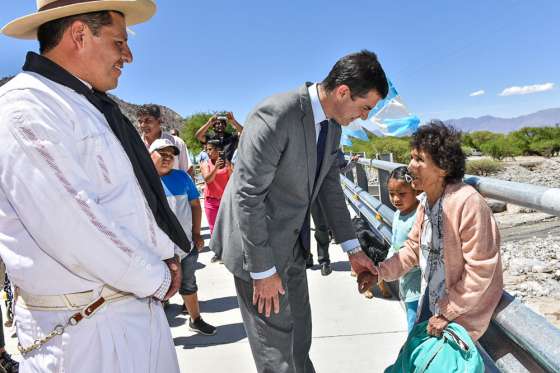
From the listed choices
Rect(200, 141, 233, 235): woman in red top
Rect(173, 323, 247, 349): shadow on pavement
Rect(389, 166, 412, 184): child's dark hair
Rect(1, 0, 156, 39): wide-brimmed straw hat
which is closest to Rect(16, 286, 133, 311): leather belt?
Rect(1, 0, 156, 39): wide-brimmed straw hat

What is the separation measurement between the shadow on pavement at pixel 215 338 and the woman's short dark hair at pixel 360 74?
245 centimetres

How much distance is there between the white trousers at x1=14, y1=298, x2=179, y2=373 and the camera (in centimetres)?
137

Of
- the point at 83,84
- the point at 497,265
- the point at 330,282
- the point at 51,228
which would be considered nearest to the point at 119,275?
the point at 51,228

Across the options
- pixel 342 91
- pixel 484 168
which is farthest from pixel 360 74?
pixel 484 168

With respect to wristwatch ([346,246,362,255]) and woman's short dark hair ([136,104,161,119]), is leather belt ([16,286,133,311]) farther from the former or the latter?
woman's short dark hair ([136,104,161,119])

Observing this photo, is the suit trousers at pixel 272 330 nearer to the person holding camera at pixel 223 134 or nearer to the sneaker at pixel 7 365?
the sneaker at pixel 7 365

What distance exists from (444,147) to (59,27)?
165 centimetres

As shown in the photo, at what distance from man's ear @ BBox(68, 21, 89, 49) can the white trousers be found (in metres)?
0.92

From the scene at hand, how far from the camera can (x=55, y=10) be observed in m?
1.42

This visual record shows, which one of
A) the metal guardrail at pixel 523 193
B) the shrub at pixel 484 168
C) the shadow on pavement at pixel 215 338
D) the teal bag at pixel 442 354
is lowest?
the shrub at pixel 484 168

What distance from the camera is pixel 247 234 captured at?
2043mm

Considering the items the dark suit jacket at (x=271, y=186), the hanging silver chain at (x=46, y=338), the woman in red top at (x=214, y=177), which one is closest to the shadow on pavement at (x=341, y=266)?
the woman in red top at (x=214, y=177)

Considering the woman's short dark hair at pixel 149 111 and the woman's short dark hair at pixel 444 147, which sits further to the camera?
the woman's short dark hair at pixel 149 111

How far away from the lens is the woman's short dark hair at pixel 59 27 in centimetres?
148
